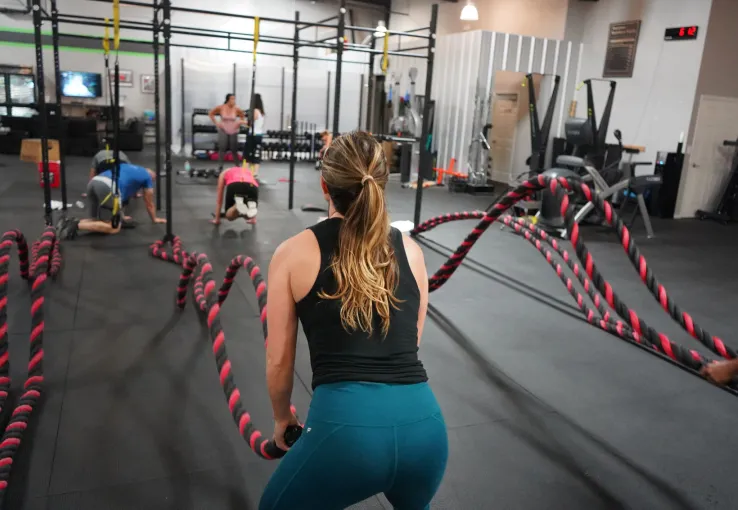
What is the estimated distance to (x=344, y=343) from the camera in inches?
53.4

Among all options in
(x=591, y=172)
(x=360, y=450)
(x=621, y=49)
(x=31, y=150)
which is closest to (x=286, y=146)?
(x=31, y=150)

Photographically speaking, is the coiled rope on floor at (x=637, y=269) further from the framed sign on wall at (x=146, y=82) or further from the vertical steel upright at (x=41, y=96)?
the framed sign on wall at (x=146, y=82)

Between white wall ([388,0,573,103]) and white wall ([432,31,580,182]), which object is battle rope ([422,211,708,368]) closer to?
white wall ([432,31,580,182])

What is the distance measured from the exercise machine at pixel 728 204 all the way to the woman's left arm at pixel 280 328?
30.1ft

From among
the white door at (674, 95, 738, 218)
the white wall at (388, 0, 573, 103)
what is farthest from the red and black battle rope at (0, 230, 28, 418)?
the white wall at (388, 0, 573, 103)

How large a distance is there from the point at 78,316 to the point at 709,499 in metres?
3.49

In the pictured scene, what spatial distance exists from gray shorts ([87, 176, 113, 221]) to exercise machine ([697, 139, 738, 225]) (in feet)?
27.2

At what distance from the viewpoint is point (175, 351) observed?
3.32m

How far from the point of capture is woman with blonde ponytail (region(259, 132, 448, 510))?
129 cm

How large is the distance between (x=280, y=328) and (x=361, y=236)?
294 mm

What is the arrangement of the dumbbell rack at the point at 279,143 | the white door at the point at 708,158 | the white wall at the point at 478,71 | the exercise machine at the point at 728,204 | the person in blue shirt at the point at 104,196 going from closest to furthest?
the person in blue shirt at the point at 104,196, the white door at the point at 708,158, the exercise machine at the point at 728,204, the white wall at the point at 478,71, the dumbbell rack at the point at 279,143

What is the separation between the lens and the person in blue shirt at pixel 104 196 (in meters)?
5.64

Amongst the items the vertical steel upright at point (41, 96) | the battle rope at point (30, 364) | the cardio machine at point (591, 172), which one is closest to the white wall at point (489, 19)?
the cardio machine at point (591, 172)

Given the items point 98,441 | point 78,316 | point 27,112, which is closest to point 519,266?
point 78,316
